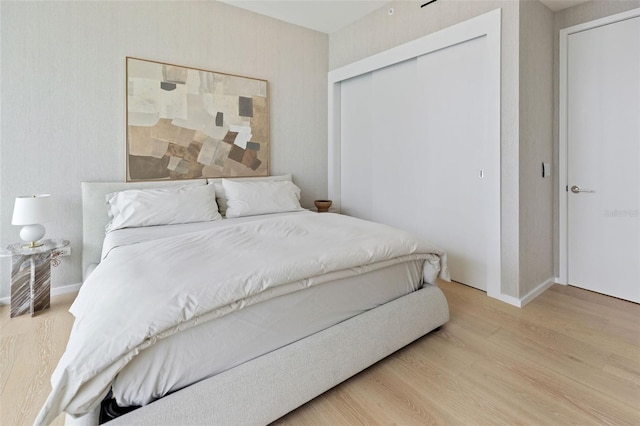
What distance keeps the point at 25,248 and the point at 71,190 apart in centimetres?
59

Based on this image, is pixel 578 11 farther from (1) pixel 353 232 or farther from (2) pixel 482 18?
(1) pixel 353 232

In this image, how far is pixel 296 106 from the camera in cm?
395

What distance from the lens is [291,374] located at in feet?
4.55

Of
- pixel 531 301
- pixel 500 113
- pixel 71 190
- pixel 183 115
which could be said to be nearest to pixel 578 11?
pixel 500 113

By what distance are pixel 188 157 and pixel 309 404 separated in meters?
2.57

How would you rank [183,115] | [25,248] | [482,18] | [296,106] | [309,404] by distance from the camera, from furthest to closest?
[296,106] < [183,115] < [482,18] < [25,248] < [309,404]

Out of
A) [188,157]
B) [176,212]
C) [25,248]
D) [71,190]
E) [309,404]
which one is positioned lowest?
[309,404]

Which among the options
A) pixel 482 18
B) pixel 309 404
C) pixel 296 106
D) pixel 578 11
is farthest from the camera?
pixel 296 106

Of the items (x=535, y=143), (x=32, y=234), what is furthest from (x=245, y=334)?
(x=535, y=143)

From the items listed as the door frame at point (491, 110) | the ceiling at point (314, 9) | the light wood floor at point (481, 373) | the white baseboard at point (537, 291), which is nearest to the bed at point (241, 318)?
the light wood floor at point (481, 373)

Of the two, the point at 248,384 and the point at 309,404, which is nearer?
the point at 248,384

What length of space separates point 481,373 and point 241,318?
4.30 feet

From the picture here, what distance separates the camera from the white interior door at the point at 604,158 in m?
2.53

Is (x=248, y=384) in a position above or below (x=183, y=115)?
below
